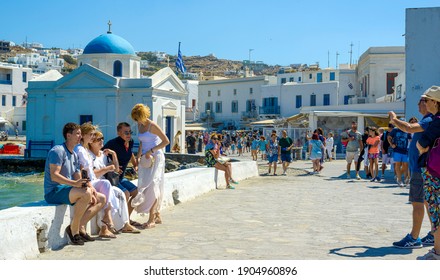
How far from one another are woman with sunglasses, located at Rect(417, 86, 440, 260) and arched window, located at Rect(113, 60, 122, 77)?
31389 mm

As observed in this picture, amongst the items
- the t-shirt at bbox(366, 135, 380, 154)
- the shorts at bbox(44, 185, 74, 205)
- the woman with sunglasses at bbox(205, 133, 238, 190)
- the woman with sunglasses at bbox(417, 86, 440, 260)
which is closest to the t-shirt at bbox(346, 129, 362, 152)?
the t-shirt at bbox(366, 135, 380, 154)

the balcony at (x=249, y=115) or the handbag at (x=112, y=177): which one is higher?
the balcony at (x=249, y=115)

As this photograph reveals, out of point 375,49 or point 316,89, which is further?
point 316,89

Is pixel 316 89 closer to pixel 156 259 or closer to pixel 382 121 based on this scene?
pixel 382 121

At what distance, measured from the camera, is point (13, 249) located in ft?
Result: 18.5

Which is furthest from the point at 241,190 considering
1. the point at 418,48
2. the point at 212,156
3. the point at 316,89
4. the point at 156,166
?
the point at 316,89

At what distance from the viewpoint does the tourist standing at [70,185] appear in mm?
6352

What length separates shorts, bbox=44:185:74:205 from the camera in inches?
253

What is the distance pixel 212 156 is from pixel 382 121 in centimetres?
2152

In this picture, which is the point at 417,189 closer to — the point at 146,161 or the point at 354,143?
the point at 146,161

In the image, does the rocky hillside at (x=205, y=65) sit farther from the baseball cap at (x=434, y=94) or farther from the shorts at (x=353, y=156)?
the baseball cap at (x=434, y=94)

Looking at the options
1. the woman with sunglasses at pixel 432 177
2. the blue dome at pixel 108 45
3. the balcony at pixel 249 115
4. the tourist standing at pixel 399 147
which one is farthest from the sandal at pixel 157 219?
the balcony at pixel 249 115

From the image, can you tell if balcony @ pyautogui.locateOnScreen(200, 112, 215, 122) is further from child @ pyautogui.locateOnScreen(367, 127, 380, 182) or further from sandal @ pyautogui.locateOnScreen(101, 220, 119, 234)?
sandal @ pyautogui.locateOnScreen(101, 220, 119, 234)

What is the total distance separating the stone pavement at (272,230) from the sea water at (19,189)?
12.7 m
